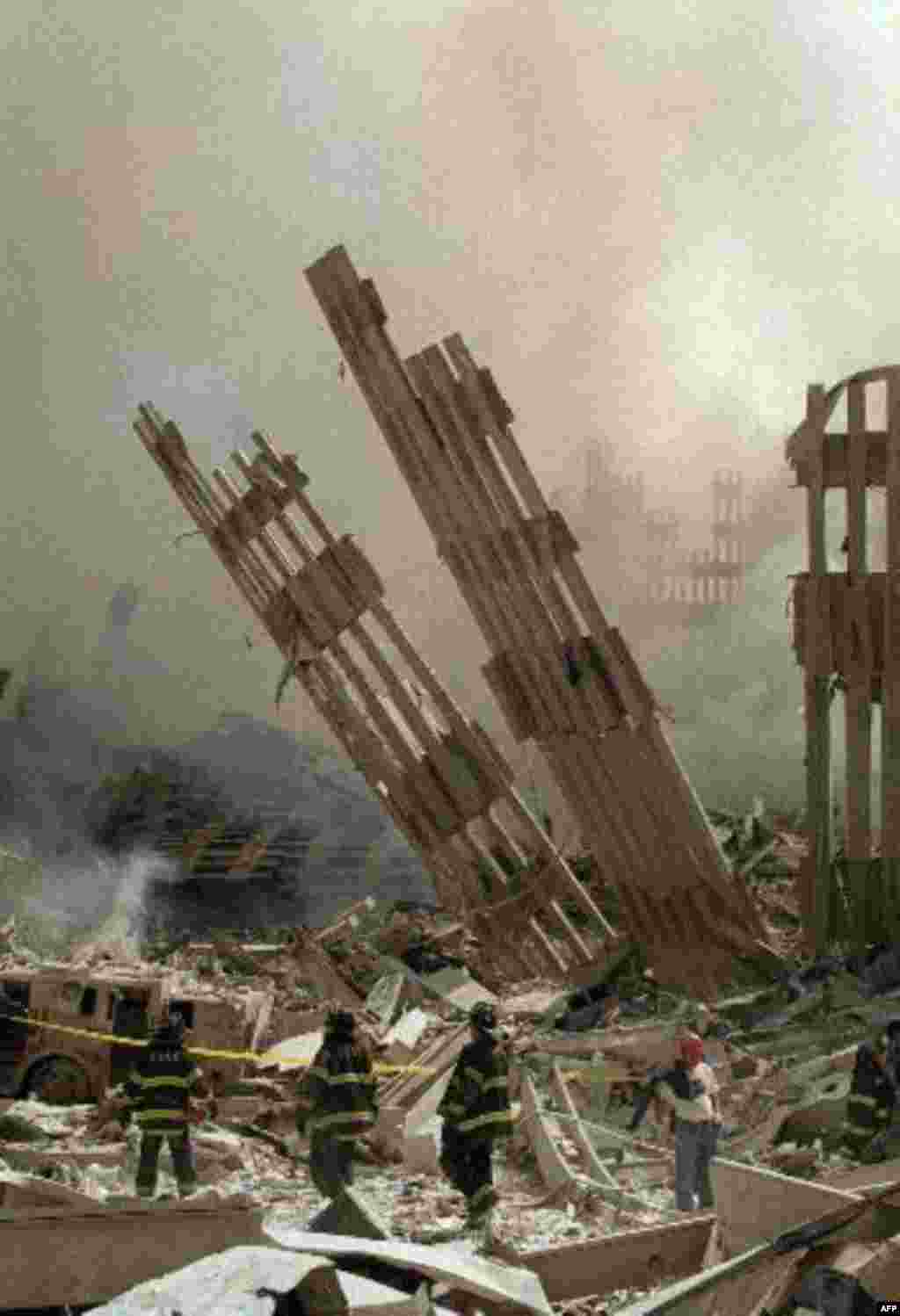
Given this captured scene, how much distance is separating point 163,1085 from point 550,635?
30.1 ft

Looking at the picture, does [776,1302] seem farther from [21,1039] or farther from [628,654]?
[628,654]

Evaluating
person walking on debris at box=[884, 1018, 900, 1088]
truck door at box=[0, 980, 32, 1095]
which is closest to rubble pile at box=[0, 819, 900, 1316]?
truck door at box=[0, 980, 32, 1095]

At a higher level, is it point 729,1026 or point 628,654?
point 628,654

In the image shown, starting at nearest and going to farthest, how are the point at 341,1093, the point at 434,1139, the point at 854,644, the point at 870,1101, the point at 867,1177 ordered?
the point at 867,1177 < the point at 341,1093 < the point at 870,1101 < the point at 434,1139 < the point at 854,644

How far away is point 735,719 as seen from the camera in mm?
33469

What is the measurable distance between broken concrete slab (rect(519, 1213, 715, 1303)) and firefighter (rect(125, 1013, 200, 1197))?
3.01 metres

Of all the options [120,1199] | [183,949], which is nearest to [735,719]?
[183,949]

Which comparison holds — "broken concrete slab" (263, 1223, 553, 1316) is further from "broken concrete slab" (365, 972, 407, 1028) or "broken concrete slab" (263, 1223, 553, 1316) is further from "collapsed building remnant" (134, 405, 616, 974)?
"collapsed building remnant" (134, 405, 616, 974)

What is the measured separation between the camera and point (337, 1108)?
10727 millimetres

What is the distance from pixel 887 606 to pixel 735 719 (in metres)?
15.8

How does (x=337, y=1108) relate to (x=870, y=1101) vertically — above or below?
below

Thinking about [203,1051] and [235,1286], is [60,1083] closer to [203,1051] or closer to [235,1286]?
[203,1051]

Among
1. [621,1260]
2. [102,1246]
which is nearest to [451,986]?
[621,1260]

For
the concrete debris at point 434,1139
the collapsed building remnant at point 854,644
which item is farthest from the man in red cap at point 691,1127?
the collapsed building remnant at point 854,644
